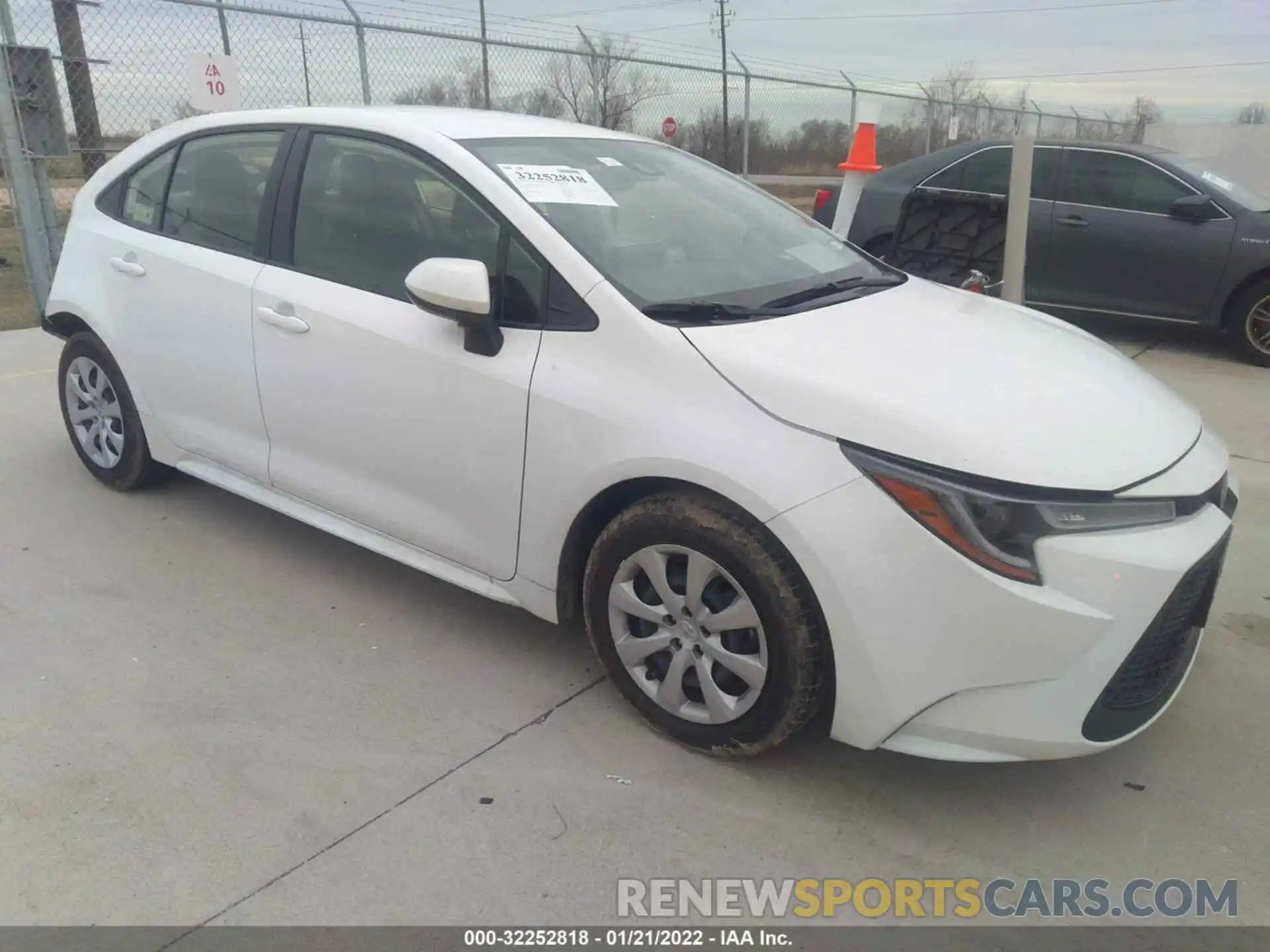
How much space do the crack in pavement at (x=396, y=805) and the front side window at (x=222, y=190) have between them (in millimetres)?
1957

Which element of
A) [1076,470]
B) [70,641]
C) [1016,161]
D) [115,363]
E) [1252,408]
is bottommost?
[1252,408]

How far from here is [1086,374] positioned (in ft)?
9.16

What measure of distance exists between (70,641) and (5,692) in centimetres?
32

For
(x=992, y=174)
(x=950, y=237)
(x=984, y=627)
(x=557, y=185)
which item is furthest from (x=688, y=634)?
(x=992, y=174)

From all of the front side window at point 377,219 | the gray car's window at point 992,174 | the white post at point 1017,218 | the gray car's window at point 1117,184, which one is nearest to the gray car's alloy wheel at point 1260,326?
the gray car's window at point 1117,184

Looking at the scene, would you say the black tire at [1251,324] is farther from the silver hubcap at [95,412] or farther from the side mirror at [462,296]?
the silver hubcap at [95,412]

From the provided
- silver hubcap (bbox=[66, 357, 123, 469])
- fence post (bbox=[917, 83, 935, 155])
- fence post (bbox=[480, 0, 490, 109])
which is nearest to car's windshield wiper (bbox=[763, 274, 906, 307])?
silver hubcap (bbox=[66, 357, 123, 469])

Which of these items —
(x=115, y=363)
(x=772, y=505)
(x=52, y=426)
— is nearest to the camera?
(x=772, y=505)

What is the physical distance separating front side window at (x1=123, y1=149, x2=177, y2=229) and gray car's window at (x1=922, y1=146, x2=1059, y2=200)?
19.9 feet

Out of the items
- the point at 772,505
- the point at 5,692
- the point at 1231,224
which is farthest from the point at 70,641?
the point at 1231,224

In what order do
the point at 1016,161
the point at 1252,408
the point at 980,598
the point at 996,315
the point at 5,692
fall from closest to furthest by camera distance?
1. the point at 980,598
2. the point at 5,692
3. the point at 996,315
4. the point at 1016,161
5. the point at 1252,408

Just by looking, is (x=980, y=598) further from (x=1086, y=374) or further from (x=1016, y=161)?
(x=1016, y=161)

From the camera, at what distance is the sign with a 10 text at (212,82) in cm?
759

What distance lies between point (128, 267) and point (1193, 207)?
704 cm
